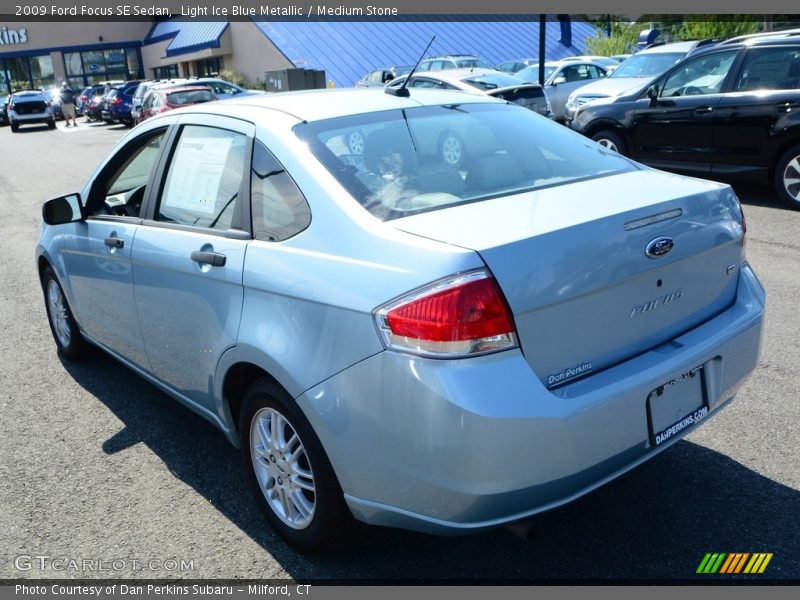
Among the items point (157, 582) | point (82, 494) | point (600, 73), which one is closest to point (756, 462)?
point (157, 582)

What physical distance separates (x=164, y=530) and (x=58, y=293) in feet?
8.31

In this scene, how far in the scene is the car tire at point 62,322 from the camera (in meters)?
5.19

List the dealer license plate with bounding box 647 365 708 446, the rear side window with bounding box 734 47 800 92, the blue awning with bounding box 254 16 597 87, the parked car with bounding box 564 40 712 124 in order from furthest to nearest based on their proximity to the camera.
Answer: the blue awning with bounding box 254 16 597 87 < the parked car with bounding box 564 40 712 124 < the rear side window with bounding box 734 47 800 92 < the dealer license plate with bounding box 647 365 708 446

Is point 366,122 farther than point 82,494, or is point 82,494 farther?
point 82,494

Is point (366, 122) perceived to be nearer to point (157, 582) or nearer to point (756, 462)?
point (157, 582)

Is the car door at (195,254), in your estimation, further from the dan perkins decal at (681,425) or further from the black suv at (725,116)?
the black suv at (725,116)

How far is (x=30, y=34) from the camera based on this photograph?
176ft

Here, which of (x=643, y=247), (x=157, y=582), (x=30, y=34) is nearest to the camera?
(x=643, y=247)

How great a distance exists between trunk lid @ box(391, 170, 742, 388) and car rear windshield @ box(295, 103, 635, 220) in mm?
161

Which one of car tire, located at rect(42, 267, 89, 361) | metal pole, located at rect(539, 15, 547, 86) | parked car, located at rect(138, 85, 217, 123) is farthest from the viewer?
parked car, located at rect(138, 85, 217, 123)

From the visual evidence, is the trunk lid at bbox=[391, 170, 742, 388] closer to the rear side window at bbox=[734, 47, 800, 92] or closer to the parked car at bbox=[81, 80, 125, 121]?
the rear side window at bbox=[734, 47, 800, 92]

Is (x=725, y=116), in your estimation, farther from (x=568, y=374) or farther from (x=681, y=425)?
(x=568, y=374)

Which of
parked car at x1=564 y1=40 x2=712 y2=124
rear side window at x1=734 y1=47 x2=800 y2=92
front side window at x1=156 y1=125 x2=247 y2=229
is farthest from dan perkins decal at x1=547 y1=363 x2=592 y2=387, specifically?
parked car at x1=564 y1=40 x2=712 y2=124

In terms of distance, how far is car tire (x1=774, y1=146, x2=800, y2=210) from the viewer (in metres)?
8.72
